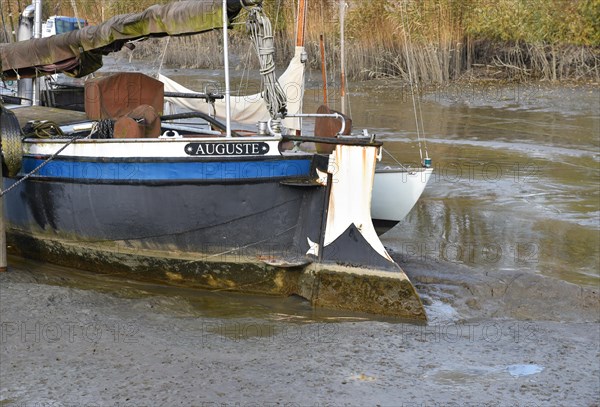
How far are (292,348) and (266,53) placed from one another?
2973 millimetres

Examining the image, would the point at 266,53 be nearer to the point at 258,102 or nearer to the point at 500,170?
the point at 258,102

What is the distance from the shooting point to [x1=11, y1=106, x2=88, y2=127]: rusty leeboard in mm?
10758

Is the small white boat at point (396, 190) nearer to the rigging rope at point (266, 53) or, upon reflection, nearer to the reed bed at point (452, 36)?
the rigging rope at point (266, 53)

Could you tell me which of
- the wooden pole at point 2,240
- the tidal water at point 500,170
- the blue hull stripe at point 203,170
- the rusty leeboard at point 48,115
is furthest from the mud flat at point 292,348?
the rusty leeboard at point 48,115

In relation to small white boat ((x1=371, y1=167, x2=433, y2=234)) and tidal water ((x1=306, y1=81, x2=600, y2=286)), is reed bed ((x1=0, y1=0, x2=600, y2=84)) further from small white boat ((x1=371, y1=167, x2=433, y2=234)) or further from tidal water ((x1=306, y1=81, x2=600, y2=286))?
small white boat ((x1=371, y1=167, x2=433, y2=234))

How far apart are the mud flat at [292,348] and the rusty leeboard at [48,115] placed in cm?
207

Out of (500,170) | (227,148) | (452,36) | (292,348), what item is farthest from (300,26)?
(452,36)

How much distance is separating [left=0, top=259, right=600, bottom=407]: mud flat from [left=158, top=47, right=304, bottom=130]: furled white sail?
251 cm

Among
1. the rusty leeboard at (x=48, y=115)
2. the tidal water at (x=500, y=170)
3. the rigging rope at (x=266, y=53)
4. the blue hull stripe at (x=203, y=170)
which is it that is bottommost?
the tidal water at (x=500, y=170)

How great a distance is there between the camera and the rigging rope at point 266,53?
29.1ft

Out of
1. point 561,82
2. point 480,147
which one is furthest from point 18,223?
point 561,82

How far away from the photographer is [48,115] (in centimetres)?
1114
